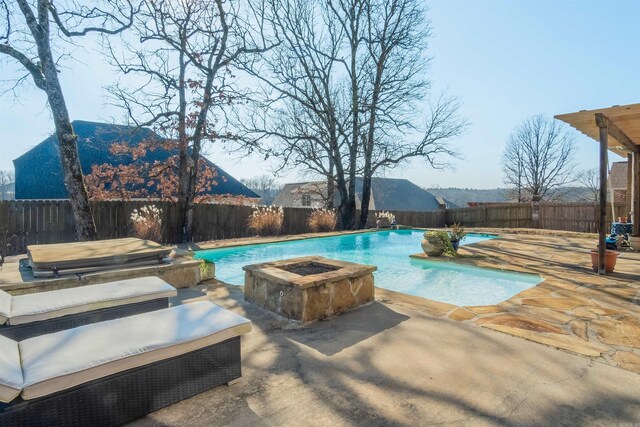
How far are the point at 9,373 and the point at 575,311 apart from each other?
408 centimetres

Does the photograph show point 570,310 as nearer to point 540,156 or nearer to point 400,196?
point 540,156

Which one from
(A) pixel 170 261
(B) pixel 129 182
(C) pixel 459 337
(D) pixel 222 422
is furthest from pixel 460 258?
(B) pixel 129 182

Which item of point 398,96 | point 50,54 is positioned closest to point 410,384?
point 50,54

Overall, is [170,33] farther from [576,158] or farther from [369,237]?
[576,158]

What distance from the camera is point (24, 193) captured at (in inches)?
559

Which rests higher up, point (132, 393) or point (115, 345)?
point (115, 345)

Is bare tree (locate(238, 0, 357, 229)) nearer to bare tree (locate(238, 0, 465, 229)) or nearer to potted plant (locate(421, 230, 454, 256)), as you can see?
bare tree (locate(238, 0, 465, 229))

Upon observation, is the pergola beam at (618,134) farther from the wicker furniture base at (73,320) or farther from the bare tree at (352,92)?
the bare tree at (352,92)

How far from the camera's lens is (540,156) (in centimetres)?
2544

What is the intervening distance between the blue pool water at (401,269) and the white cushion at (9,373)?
3836 millimetres

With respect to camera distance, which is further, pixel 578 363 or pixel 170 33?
pixel 170 33

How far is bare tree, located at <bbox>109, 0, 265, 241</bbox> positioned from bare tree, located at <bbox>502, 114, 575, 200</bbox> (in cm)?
2433

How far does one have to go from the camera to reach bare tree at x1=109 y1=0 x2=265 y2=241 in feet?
30.2

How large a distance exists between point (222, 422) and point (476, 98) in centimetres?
1255
